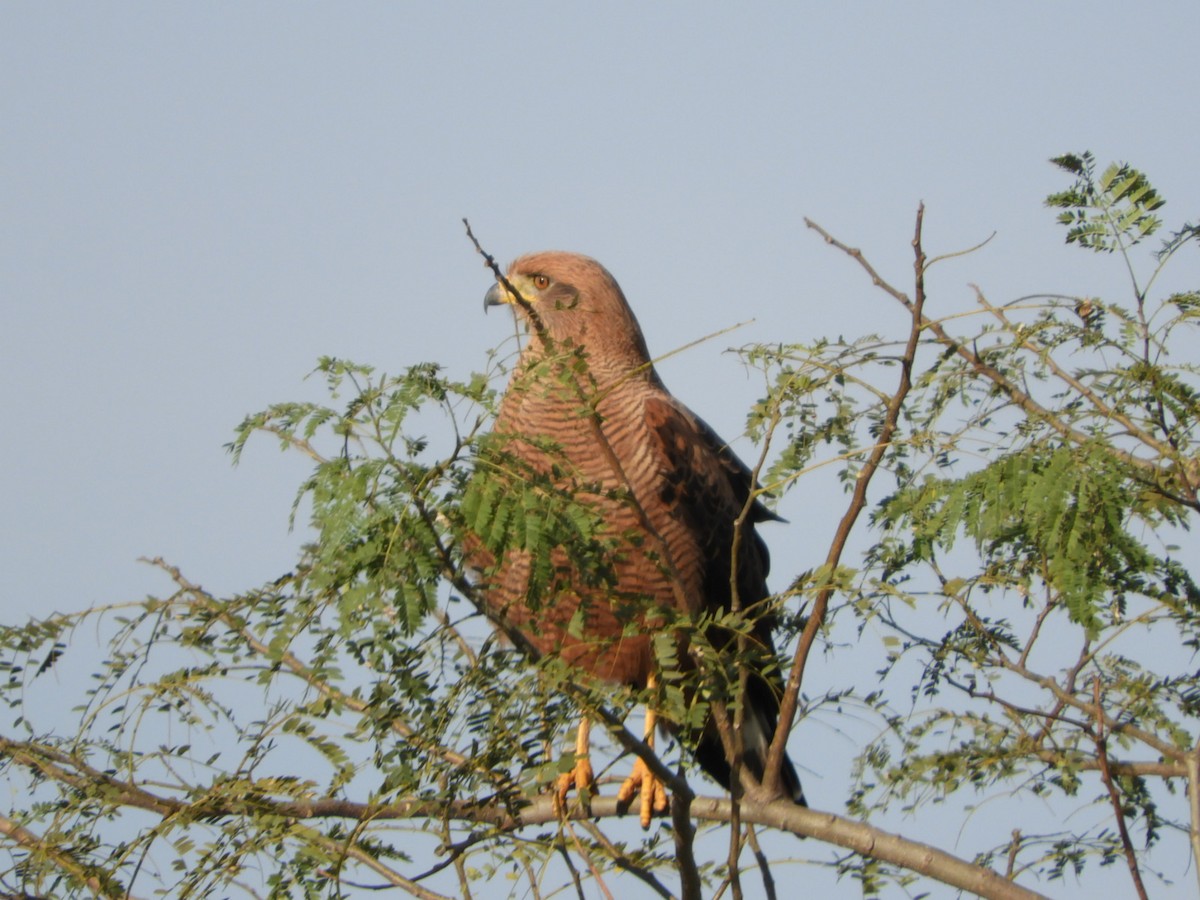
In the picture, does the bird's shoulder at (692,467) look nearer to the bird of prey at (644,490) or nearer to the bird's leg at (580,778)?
the bird of prey at (644,490)

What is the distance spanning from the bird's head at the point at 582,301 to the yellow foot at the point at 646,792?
1.93 meters

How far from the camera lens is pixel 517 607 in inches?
185

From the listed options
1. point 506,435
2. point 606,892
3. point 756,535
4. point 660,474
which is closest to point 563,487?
point 506,435

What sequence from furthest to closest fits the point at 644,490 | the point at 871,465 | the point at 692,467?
the point at 692,467
the point at 644,490
the point at 871,465

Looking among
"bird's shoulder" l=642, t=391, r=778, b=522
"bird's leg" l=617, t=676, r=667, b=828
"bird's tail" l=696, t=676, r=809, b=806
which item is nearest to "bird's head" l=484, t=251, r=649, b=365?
"bird's shoulder" l=642, t=391, r=778, b=522

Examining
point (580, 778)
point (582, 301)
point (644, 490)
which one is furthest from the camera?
point (582, 301)

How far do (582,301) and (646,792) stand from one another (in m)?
2.20

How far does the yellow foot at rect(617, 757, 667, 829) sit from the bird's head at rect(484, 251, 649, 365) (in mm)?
1932

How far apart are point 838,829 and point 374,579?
5.10ft

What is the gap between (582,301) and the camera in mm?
5859

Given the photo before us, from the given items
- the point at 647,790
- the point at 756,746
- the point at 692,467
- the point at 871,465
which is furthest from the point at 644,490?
the point at 871,465

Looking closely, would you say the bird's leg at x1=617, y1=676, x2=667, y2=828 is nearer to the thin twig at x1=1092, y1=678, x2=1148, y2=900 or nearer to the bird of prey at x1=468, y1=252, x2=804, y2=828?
the bird of prey at x1=468, y1=252, x2=804, y2=828

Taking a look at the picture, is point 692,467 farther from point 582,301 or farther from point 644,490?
point 582,301

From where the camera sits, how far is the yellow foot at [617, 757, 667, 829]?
440cm
